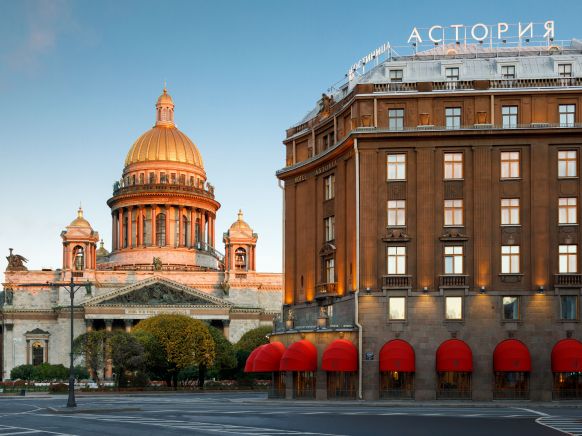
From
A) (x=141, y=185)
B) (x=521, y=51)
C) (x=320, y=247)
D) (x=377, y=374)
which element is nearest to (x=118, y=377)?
(x=320, y=247)

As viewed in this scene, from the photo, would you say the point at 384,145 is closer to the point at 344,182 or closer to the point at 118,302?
the point at 344,182

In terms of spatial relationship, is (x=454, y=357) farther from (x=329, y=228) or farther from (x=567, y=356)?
(x=329, y=228)

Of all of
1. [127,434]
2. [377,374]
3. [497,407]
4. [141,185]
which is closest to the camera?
[127,434]

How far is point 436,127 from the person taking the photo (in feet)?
250

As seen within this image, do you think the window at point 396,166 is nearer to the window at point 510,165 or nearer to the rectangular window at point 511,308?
the window at point 510,165

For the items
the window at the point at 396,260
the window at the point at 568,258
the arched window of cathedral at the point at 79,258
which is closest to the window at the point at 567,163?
the window at the point at 568,258

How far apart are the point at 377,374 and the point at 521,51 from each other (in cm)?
2692

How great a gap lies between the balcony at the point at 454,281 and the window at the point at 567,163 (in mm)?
9469

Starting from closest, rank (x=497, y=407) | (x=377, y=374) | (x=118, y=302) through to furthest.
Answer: (x=497, y=407) → (x=377, y=374) → (x=118, y=302)

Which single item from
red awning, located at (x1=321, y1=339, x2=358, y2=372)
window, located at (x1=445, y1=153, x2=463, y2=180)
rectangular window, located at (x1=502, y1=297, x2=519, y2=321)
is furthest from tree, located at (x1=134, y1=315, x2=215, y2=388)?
rectangular window, located at (x1=502, y1=297, x2=519, y2=321)

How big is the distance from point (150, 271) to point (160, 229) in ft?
41.8

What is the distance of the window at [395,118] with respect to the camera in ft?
254

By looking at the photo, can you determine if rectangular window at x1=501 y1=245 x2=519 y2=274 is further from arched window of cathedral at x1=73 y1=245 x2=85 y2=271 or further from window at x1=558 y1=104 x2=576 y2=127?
arched window of cathedral at x1=73 y1=245 x2=85 y2=271

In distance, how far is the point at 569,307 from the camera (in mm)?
73312
